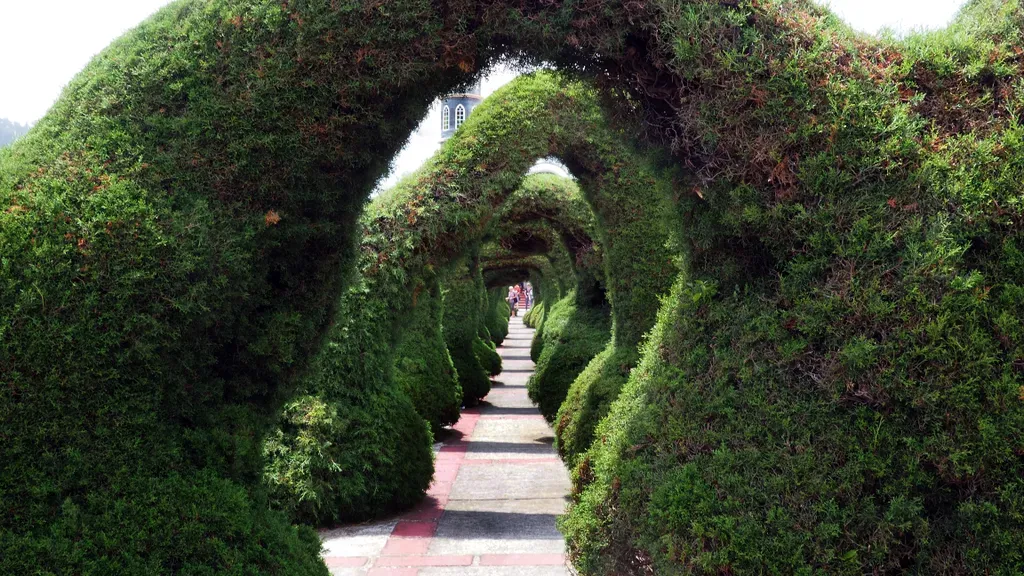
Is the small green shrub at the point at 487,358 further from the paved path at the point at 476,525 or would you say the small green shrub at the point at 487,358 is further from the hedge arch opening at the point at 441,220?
the hedge arch opening at the point at 441,220

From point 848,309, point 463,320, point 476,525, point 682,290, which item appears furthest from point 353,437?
point 463,320

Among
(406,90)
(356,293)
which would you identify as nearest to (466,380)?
(356,293)

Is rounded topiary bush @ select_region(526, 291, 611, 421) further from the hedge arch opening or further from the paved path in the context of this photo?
the hedge arch opening

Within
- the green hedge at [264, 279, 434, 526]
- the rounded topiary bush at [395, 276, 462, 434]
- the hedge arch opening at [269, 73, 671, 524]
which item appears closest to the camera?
the green hedge at [264, 279, 434, 526]

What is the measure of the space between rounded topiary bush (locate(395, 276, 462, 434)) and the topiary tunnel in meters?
5.80

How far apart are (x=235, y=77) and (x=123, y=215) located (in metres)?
0.72

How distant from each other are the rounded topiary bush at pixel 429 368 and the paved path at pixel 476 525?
599mm

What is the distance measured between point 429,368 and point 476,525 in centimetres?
351

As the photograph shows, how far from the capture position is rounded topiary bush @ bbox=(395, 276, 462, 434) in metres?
9.56

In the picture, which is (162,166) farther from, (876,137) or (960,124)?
(960,124)

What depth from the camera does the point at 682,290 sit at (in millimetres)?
3803

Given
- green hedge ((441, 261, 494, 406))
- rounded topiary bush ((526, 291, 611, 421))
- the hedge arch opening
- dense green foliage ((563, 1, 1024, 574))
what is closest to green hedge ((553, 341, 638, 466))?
the hedge arch opening

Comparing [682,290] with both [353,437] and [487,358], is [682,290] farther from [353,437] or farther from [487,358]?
[487,358]

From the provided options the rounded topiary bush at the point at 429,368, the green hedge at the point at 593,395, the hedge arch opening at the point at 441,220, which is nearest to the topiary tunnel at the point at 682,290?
the hedge arch opening at the point at 441,220
